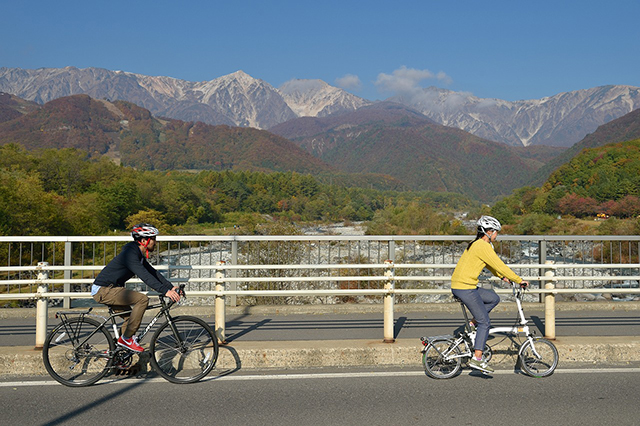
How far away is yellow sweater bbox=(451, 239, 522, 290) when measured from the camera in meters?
6.25

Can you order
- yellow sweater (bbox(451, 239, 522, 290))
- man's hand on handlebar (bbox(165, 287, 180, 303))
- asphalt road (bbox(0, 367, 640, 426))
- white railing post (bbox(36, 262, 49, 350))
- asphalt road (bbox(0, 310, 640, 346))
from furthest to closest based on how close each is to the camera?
asphalt road (bbox(0, 310, 640, 346))
white railing post (bbox(36, 262, 49, 350))
yellow sweater (bbox(451, 239, 522, 290))
man's hand on handlebar (bbox(165, 287, 180, 303))
asphalt road (bbox(0, 367, 640, 426))

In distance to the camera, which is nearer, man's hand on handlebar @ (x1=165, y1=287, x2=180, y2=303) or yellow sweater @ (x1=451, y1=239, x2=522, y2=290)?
man's hand on handlebar @ (x1=165, y1=287, x2=180, y2=303)

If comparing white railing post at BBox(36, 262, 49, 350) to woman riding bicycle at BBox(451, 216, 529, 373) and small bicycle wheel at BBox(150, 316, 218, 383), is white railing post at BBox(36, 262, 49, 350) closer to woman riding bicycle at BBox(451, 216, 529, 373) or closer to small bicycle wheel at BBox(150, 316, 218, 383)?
small bicycle wheel at BBox(150, 316, 218, 383)

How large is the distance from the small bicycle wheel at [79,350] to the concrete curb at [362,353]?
22.8 inches

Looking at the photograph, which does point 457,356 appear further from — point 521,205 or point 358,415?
point 521,205

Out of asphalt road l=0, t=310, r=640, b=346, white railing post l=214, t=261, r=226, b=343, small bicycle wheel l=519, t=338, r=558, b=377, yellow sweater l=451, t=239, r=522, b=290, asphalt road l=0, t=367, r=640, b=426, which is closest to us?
asphalt road l=0, t=367, r=640, b=426

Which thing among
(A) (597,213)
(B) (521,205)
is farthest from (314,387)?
(B) (521,205)

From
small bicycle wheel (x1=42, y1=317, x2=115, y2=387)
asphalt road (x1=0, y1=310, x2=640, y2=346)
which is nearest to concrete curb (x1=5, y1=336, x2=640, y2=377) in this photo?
small bicycle wheel (x1=42, y1=317, x2=115, y2=387)

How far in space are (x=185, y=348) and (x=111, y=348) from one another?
766 mm

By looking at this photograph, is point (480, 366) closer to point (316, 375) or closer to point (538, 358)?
point (538, 358)

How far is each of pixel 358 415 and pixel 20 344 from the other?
492 cm

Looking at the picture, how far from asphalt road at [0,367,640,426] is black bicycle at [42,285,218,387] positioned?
0.17m

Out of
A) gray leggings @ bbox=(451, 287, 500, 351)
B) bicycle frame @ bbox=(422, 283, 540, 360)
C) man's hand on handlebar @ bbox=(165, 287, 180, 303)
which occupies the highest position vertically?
man's hand on handlebar @ bbox=(165, 287, 180, 303)

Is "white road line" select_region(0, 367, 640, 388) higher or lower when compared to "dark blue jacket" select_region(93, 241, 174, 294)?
lower
